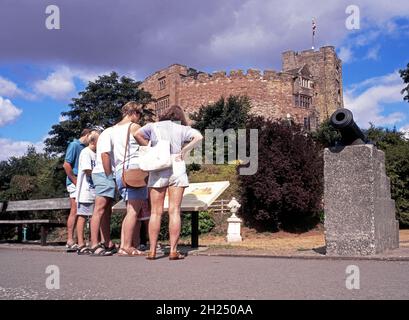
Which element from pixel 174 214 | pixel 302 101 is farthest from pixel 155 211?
pixel 302 101

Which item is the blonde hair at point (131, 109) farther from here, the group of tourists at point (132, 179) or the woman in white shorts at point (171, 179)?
the woman in white shorts at point (171, 179)

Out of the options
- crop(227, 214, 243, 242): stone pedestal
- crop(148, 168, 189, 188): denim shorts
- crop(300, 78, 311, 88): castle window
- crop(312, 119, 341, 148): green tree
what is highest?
crop(300, 78, 311, 88): castle window

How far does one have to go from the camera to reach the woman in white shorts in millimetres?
6270

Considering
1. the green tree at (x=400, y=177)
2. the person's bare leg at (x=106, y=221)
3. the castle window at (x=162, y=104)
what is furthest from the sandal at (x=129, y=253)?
the castle window at (x=162, y=104)

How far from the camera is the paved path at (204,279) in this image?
3.67 m

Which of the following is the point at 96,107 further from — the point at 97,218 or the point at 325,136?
the point at 97,218

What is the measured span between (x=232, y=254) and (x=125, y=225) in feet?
4.91

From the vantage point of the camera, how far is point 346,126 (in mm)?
6289

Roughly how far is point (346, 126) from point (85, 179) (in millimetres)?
4086

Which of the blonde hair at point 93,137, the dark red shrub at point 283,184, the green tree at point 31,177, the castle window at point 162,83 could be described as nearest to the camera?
the blonde hair at point 93,137

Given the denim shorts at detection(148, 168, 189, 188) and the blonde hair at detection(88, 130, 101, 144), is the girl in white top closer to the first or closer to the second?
the denim shorts at detection(148, 168, 189, 188)

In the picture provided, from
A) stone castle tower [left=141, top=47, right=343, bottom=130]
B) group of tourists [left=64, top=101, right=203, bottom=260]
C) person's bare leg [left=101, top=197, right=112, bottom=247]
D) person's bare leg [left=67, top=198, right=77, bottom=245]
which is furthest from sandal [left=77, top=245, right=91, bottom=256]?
stone castle tower [left=141, top=47, right=343, bottom=130]

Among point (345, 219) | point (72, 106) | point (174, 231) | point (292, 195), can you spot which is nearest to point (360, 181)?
point (345, 219)
